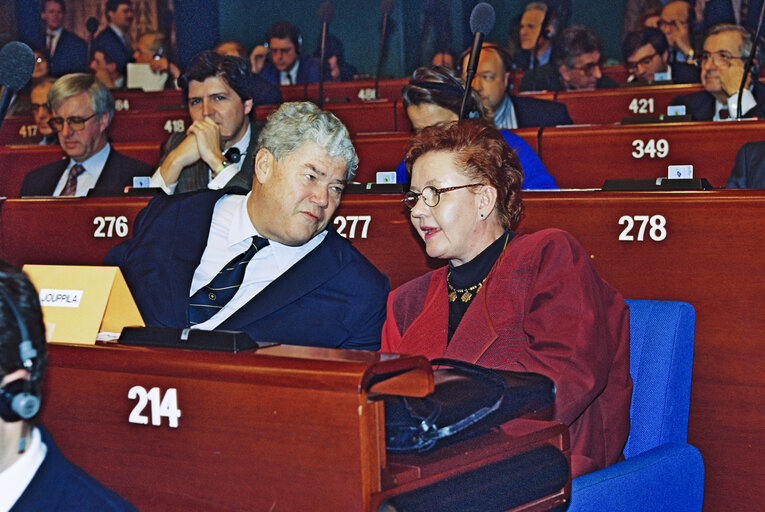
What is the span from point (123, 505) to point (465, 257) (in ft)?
3.93

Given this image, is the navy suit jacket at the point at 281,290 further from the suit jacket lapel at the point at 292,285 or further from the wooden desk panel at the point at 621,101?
the wooden desk panel at the point at 621,101

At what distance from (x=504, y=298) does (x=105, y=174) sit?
8.10 feet

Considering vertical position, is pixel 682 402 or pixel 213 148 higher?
pixel 213 148

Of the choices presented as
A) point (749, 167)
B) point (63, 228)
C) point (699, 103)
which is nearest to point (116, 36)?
point (699, 103)

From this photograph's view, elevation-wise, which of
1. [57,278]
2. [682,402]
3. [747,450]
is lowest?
[747,450]

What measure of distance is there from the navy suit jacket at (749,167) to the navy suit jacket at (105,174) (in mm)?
2172

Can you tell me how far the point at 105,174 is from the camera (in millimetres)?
3910

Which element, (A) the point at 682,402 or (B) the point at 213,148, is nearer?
(A) the point at 682,402

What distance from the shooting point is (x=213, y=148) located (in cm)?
327

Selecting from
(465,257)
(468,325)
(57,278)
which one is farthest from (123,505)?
(465,257)

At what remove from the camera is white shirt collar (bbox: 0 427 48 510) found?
3.00 ft

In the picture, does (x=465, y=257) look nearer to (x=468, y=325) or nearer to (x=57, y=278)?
(x=468, y=325)

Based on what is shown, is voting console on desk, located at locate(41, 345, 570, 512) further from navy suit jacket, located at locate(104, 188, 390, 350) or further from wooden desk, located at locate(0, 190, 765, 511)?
wooden desk, located at locate(0, 190, 765, 511)

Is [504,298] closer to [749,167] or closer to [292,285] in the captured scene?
[292,285]
